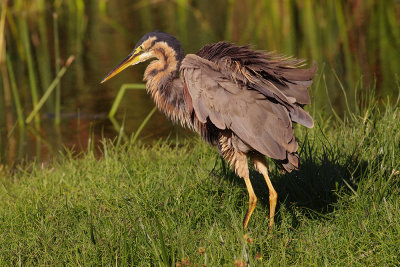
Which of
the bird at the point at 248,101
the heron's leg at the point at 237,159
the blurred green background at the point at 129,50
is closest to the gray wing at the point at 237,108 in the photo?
the bird at the point at 248,101

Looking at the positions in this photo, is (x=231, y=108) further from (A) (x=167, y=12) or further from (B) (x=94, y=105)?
(A) (x=167, y=12)

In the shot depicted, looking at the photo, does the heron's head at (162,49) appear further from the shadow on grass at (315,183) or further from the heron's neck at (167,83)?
the shadow on grass at (315,183)

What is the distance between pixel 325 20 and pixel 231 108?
8649 millimetres

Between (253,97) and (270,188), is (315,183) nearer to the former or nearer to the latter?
(270,188)

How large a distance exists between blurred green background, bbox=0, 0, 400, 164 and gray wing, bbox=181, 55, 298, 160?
5.58 ft

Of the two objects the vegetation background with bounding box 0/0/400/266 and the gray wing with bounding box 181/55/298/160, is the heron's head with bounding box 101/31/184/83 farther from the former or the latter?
the vegetation background with bounding box 0/0/400/266

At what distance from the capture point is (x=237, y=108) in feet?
13.7

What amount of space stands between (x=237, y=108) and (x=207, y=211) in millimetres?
743

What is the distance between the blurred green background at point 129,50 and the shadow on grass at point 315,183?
119cm

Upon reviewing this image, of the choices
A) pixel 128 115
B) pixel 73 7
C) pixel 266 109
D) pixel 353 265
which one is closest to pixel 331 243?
pixel 353 265

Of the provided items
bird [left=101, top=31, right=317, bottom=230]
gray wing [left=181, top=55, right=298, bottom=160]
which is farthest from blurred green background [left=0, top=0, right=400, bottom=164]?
gray wing [left=181, top=55, right=298, bottom=160]

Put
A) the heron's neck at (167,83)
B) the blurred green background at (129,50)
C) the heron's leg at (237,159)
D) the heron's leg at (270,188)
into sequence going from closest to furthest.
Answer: the heron's leg at (270,188) < the heron's leg at (237,159) < the heron's neck at (167,83) < the blurred green background at (129,50)

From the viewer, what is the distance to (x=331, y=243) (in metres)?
3.79

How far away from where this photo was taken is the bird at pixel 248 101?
4.13 meters
